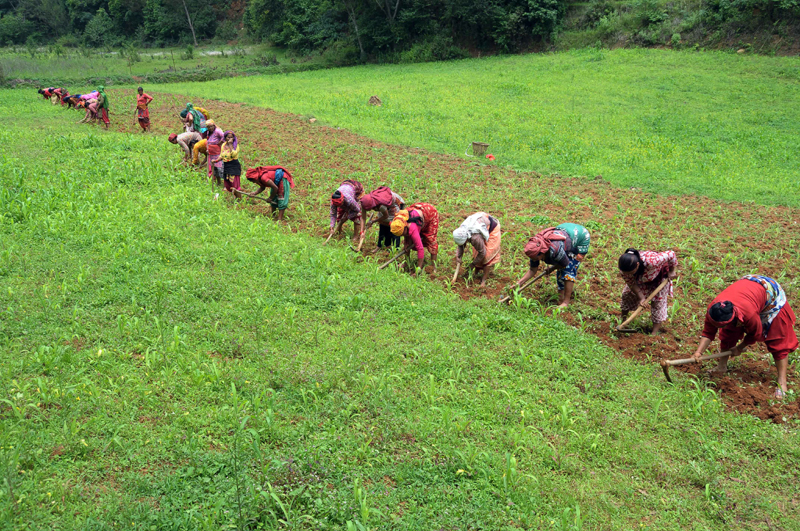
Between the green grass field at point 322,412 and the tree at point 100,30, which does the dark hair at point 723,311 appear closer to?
the green grass field at point 322,412

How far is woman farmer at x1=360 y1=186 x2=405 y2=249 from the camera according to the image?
7824mm

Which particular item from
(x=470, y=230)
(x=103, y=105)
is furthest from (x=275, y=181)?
(x=103, y=105)

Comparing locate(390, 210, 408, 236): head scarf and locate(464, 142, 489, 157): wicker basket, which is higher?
locate(464, 142, 489, 157): wicker basket

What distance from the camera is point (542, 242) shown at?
261 inches

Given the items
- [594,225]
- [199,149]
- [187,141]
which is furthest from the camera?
[187,141]

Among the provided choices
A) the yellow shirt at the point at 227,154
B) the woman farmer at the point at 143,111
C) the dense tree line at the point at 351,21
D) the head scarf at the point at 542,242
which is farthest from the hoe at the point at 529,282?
the dense tree line at the point at 351,21

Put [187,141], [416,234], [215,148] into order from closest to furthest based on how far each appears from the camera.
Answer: [416,234] → [215,148] → [187,141]

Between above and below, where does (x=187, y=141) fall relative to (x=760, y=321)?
above

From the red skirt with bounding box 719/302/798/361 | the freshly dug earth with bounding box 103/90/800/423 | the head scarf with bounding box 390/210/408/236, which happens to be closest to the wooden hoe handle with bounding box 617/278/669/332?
the freshly dug earth with bounding box 103/90/800/423

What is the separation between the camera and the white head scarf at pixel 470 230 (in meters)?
7.25

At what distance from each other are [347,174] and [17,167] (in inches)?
238

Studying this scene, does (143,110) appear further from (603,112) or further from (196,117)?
(603,112)

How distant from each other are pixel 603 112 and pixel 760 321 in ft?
49.0

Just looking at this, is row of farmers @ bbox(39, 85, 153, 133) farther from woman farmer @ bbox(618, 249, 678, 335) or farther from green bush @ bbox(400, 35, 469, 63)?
green bush @ bbox(400, 35, 469, 63)
